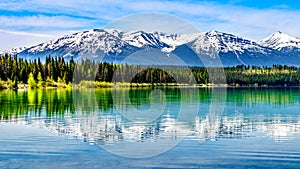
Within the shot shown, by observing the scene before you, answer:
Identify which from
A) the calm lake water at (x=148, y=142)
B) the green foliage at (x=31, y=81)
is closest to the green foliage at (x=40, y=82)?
the green foliage at (x=31, y=81)

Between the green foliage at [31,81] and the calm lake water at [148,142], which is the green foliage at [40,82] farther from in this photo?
the calm lake water at [148,142]

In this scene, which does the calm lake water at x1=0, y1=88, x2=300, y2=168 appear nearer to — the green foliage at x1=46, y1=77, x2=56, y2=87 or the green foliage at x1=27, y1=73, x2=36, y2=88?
the green foliage at x1=27, y1=73, x2=36, y2=88

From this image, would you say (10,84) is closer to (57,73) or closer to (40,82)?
(40,82)

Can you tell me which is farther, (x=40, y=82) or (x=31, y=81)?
(x=40, y=82)

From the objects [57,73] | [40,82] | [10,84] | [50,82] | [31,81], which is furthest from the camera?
[57,73]

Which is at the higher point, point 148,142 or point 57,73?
point 57,73

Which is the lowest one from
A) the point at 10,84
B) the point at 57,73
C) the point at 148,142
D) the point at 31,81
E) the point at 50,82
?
the point at 148,142

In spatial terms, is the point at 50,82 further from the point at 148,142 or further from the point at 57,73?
the point at 148,142

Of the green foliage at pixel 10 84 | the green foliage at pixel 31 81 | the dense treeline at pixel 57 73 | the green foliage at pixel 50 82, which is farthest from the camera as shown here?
the green foliage at pixel 50 82

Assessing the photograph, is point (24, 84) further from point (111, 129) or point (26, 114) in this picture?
point (111, 129)

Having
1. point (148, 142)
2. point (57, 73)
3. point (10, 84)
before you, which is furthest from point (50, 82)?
point (148, 142)

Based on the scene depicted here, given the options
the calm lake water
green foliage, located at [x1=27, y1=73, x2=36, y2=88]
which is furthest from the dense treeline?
the calm lake water

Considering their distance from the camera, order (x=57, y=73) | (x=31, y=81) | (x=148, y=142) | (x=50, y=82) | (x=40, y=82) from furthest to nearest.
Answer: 1. (x=57, y=73)
2. (x=50, y=82)
3. (x=40, y=82)
4. (x=31, y=81)
5. (x=148, y=142)

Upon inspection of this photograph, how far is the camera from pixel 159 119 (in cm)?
4519
